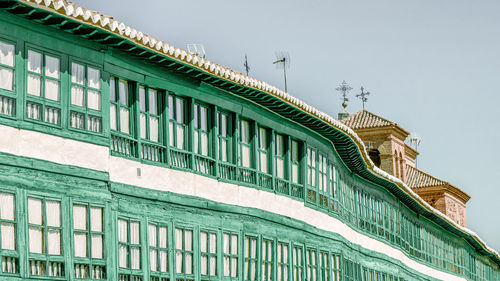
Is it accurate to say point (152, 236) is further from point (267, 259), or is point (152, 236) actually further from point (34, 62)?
point (267, 259)

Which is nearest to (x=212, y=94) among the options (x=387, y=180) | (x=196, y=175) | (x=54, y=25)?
(x=196, y=175)

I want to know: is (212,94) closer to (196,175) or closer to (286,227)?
(196,175)

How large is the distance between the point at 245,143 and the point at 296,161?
332 cm

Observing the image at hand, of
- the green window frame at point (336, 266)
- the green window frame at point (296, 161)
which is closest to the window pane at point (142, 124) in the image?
the green window frame at point (296, 161)

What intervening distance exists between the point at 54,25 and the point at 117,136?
9.51 ft

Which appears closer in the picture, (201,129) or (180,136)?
(180,136)

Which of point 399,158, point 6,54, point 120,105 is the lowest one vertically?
point 120,105

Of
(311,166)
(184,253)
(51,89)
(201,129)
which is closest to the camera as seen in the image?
(51,89)

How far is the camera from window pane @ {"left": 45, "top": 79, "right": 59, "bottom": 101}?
18000 millimetres

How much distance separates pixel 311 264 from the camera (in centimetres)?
2822

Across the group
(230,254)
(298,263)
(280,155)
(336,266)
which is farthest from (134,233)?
(336,266)

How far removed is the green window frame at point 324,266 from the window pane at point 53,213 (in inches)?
491

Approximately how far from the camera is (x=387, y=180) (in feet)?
119

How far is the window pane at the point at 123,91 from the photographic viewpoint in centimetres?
2023
